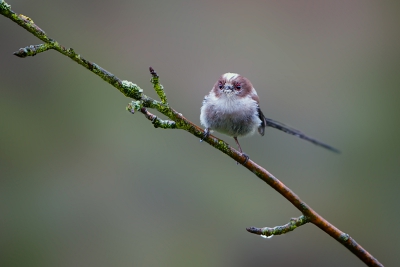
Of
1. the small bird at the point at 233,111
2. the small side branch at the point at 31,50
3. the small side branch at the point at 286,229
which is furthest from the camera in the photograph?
the small bird at the point at 233,111

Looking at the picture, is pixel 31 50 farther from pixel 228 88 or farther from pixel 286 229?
pixel 228 88

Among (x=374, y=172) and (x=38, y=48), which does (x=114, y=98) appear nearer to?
(x=374, y=172)

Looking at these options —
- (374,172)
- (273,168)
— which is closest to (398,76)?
(374,172)

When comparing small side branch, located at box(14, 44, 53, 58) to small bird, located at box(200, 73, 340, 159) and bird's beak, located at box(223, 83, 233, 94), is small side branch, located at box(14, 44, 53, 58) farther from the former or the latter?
bird's beak, located at box(223, 83, 233, 94)

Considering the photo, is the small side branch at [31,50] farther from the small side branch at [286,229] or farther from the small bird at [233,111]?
the small bird at [233,111]

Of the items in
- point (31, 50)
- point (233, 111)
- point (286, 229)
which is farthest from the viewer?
point (233, 111)

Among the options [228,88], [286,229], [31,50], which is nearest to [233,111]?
[228,88]

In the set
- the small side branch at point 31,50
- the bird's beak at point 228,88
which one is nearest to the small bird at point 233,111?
the bird's beak at point 228,88

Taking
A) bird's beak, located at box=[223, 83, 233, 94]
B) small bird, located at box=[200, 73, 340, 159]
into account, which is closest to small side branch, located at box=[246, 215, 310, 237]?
small bird, located at box=[200, 73, 340, 159]

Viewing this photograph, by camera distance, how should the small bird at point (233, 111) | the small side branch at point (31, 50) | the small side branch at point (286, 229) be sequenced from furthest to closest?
the small bird at point (233, 111), the small side branch at point (286, 229), the small side branch at point (31, 50)
